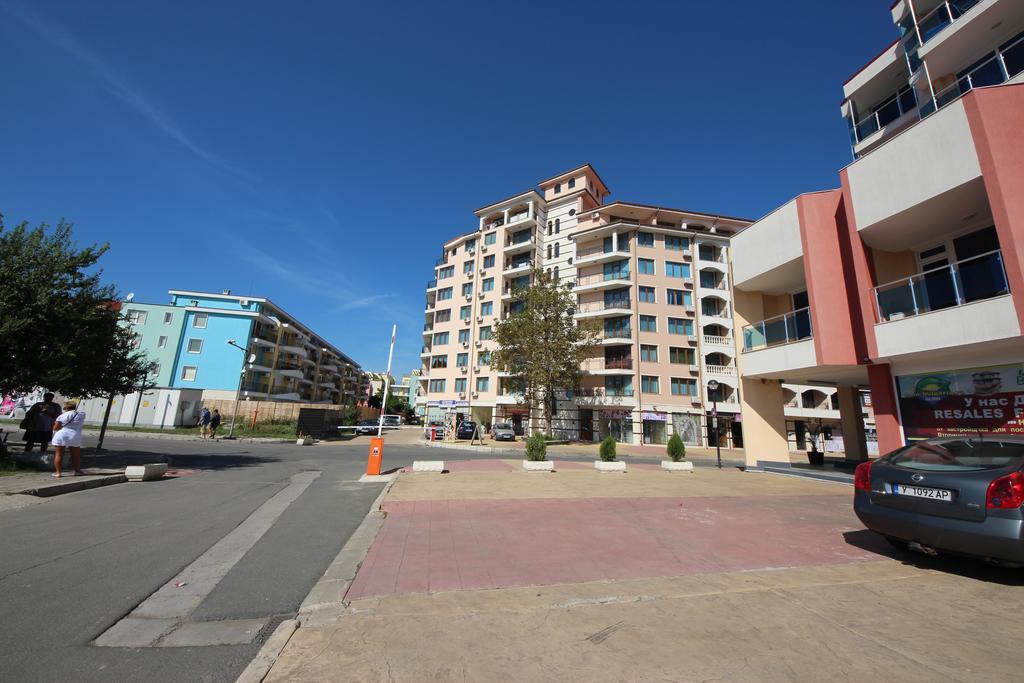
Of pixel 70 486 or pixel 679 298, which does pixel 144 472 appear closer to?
pixel 70 486

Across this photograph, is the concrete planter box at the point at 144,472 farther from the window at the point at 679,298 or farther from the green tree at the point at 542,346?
the window at the point at 679,298

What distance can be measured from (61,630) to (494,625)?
303 cm

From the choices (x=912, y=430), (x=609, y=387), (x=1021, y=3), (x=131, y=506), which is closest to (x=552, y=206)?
(x=609, y=387)

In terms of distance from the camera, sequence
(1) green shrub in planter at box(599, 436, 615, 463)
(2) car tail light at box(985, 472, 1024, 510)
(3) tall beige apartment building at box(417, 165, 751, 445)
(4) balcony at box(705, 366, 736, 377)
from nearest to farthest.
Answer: (2) car tail light at box(985, 472, 1024, 510), (1) green shrub in planter at box(599, 436, 615, 463), (3) tall beige apartment building at box(417, 165, 751, 445), (4) balcony at box(705, 366, 736, 377)

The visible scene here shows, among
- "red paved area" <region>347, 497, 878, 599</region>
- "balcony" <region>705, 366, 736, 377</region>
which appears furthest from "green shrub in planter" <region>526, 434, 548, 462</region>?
"balcony" <region>705, 366, 736, 377</region>

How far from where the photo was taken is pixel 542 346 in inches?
1256

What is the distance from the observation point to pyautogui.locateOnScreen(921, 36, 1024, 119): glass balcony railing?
1188 centimetres

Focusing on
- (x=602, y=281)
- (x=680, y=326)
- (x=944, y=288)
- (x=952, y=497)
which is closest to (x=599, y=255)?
(x=602, y=281)

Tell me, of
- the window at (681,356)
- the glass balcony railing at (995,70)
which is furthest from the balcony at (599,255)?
the glass balcony railing at (995,70)

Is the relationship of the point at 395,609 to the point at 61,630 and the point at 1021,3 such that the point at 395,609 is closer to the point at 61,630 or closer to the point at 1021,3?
the point at 61,630

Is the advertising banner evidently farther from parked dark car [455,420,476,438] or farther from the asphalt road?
parked dark car [455,420,476,438]

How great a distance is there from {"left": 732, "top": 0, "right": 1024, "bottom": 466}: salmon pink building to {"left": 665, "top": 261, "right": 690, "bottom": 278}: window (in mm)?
24437

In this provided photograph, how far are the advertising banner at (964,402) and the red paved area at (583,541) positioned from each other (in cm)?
382

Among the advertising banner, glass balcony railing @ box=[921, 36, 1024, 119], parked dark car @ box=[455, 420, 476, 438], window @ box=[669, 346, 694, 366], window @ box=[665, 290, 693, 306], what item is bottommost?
parked dark car @ box=[455, 420, 476, 438]
